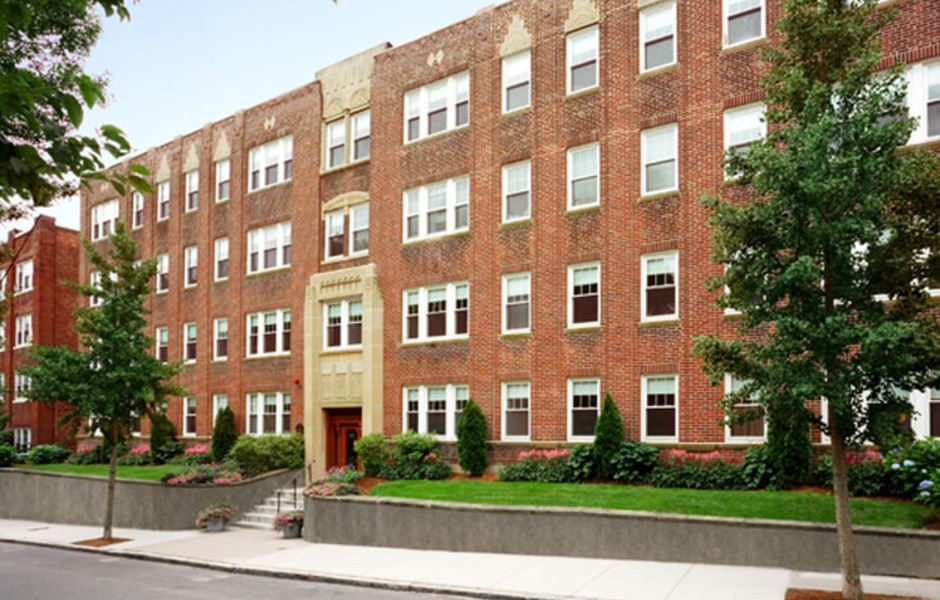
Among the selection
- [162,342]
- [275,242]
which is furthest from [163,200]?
[275,242]

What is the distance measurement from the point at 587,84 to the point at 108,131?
21.9 metres

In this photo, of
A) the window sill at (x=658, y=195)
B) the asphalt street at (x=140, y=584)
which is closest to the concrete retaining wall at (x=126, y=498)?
the asphalt street at (x=140, y=584)

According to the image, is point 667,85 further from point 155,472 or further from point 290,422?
point 155,472

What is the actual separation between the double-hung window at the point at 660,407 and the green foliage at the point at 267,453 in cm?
1326

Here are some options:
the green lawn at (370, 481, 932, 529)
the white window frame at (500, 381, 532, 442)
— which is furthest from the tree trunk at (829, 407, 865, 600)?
the white window frame at (500, 381, 532, 442)

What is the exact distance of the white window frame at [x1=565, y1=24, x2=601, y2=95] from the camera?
24.7 meters

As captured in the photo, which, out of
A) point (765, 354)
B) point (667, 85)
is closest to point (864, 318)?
point (765, 354)

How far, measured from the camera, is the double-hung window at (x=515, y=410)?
25438 millimetres

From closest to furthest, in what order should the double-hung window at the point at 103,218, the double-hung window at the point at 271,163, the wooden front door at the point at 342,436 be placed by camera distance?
the wooden front door at the point at 342,436, the double-hung window at the point at 271,163, the double-hung window at the point at 103,218

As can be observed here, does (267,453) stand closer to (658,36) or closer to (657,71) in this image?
(657,71)

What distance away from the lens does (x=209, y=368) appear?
120 feet

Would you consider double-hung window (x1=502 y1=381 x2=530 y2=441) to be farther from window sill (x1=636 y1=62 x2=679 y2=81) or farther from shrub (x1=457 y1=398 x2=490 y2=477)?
window sill (x1=636 y1=62 x2=679 y2=81)

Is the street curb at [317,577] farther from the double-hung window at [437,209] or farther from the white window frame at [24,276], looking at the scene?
the white window frame at [24,276]

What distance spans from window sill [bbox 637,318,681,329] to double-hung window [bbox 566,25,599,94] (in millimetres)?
7095
